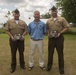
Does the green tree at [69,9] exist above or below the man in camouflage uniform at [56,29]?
below

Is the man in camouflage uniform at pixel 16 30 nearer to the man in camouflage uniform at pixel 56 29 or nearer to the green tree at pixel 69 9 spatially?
the man in camouflage uniform at pixel 56 29

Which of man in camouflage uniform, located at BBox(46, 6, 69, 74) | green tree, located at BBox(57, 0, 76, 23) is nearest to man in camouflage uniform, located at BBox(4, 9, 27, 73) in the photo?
man in camouflage uniform, located at BBox(46, 6, 69, 74)

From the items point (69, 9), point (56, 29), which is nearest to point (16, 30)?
point (56, 29)

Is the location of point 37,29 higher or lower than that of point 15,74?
higher

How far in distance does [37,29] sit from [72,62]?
2.72 m

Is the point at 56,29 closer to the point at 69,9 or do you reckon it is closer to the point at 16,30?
the point at 16,30

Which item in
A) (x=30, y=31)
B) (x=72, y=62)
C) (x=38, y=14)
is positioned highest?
(x=38, y=14)

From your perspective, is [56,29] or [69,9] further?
[69,9]

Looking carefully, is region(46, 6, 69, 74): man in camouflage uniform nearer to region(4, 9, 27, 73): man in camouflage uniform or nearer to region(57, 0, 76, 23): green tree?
region(4, 9, 27, 73): man in camouflage uniform

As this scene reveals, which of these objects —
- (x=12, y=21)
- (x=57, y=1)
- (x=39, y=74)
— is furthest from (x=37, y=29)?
(x=57, y=1)

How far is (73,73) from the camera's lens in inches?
340

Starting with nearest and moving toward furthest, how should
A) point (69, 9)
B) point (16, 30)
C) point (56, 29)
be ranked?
point (56, 29)
point (16, 30)
point (69, 9)

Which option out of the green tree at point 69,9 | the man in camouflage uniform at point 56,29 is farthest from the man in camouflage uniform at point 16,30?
the green tree at point 69,9

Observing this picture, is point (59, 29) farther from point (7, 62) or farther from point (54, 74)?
point (7, 62)
